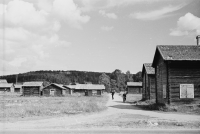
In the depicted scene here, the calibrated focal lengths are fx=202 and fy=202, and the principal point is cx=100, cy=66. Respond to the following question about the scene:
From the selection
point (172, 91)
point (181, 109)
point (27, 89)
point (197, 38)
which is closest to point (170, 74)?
point (172, 91)

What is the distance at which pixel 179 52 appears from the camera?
2262 cm

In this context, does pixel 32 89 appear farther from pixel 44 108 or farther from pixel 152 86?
pixel 44 108

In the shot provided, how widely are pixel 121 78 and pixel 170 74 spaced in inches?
4032

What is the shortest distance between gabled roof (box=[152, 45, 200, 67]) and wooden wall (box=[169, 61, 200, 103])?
0.67 metres

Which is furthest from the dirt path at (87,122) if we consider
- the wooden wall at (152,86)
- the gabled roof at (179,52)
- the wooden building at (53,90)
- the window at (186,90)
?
the wooden building at (53,90)

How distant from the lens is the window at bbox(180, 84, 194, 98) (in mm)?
21219

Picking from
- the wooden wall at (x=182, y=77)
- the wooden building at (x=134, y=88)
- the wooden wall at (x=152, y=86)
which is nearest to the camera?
the wooden wall at (x=182, y=77)

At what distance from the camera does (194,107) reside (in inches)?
776

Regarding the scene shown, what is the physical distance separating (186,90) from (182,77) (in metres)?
1.42

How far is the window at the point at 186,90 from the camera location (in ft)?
69.6

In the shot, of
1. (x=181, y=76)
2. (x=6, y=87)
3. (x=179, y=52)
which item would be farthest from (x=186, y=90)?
(x=6, y=87)

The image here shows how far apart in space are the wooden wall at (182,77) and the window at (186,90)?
0.31 meters

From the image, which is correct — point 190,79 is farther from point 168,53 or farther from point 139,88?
point 139,88

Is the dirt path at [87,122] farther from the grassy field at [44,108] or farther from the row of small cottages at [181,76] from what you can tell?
the row of small cottages at [181,76]
